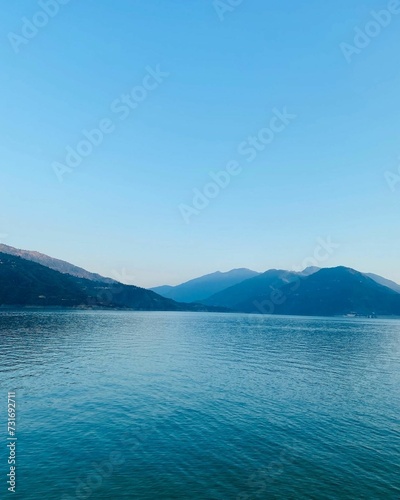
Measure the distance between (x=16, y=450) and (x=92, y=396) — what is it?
64.8ft

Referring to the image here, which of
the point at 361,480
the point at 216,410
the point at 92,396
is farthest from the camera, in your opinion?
the point at 92,396

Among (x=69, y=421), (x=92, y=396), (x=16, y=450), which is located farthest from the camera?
(x=92, y=396)

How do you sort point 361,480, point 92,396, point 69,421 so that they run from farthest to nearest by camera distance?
point 92,396 < point 69,421 < point 361,480

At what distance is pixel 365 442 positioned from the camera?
39.1 m

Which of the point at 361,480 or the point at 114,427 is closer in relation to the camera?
the point at 361,480

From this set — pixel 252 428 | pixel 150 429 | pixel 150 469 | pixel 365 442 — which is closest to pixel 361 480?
pixel 365 442

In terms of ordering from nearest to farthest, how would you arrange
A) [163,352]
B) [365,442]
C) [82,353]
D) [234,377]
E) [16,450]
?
1. [16,450]
2. [365,442]
3. [234,377]
4. [82,353]
5. [163,352]

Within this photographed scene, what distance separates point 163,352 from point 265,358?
34.0 metres

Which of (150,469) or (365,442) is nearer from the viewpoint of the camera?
(150,469)

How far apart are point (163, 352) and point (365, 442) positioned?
247 ft

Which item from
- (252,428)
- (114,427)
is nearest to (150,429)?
(114,427)

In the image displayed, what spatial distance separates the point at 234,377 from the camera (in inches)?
2805

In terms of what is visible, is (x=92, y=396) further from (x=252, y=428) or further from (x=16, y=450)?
(x=252, y=428)

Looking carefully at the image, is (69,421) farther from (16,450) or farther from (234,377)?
(234,377)
